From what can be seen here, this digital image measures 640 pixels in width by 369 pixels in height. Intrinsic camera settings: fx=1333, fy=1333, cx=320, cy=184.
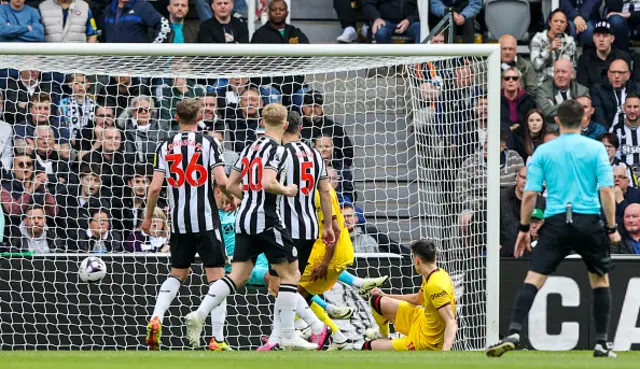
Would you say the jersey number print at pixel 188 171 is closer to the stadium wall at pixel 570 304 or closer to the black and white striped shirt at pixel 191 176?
the black and white striped shirt at pixel 191 176

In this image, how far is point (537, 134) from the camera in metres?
14.7

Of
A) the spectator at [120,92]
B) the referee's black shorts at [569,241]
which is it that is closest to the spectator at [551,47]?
the spectator at [120,92]

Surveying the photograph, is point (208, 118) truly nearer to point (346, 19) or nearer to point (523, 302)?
point (346, 19)

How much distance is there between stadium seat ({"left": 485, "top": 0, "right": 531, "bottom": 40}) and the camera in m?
16.4

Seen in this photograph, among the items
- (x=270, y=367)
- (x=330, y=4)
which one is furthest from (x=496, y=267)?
(x=330, y=4)

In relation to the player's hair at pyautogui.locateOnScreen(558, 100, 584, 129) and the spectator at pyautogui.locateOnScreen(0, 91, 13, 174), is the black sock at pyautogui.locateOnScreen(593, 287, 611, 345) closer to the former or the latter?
the player's hair at pyautogui.locateOnScreen(558, 100, 584, 129)

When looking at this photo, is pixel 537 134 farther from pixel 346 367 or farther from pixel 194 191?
pixel 346 367

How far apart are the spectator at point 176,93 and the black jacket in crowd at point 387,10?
2.97 m

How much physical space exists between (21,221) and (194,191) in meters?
3.01

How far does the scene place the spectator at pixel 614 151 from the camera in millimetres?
14492

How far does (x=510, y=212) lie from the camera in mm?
13523

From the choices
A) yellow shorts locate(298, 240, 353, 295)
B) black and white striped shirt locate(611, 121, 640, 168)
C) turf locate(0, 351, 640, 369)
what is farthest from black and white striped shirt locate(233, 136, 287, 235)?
black and white striped shirt locate(611, 121, 640, 168)

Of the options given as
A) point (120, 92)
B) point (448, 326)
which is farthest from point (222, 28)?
point (448, 326)

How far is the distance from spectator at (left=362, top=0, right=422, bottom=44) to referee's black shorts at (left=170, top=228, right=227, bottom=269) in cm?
605
